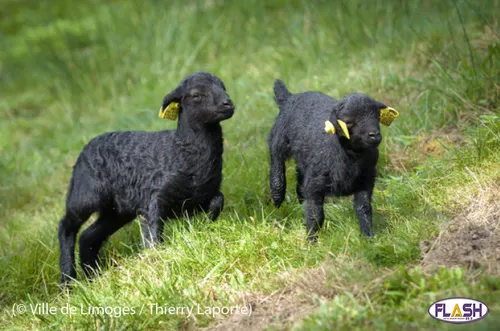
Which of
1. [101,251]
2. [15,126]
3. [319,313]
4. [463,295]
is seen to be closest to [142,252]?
[101,251]

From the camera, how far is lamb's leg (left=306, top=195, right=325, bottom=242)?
17.9 feet

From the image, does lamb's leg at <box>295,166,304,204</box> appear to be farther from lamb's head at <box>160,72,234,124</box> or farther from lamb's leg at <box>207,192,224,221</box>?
Result: lamb's head at <box>160,72,234,124</box>

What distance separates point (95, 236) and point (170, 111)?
1474 mm

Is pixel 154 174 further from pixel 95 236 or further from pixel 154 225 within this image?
pixel 95 236

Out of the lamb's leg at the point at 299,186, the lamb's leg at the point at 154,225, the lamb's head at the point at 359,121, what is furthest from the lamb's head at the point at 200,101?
the lamb's head at the point at 359,121

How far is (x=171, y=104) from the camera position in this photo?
6164 mm

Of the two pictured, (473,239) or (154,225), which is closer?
(473,239)

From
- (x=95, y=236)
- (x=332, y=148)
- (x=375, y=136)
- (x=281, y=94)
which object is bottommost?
(x=95, y=236)

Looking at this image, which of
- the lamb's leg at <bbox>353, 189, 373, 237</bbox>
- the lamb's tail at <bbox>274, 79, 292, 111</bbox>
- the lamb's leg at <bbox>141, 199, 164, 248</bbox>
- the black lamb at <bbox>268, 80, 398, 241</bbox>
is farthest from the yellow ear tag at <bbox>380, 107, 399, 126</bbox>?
the lamb's leg at <bbox>141, 199, 164, 248</bbox>

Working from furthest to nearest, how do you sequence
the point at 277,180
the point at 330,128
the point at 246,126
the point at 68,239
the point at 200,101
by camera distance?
the point at 246,126 < the point at 68,239 < the point at 277,180 < the point at 200,101 < the point at 330,128

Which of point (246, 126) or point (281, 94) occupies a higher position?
point (281, 94)

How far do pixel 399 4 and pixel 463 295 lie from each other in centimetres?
604

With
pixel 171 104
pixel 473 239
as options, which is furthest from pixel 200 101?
pixel 473 239

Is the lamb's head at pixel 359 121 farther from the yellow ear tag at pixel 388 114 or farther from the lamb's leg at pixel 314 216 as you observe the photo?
the lamb's leg at pixel 314 216
